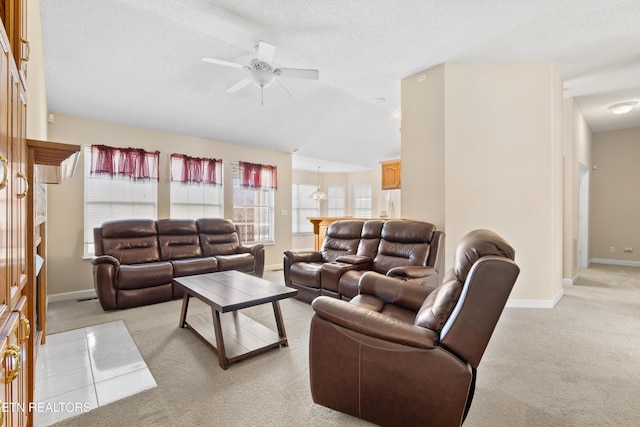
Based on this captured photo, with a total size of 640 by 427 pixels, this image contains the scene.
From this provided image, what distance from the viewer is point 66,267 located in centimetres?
419

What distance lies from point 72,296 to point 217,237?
2067mm

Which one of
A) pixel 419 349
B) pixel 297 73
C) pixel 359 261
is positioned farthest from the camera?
pixel 359 261

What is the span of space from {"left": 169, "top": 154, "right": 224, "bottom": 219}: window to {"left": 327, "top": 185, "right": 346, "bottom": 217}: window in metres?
4.90

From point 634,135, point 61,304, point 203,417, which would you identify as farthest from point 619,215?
point 61,304

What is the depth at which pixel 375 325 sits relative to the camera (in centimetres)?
152

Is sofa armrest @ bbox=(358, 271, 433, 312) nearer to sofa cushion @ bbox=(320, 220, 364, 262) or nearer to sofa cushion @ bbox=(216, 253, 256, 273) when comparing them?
sofa cushion @ bbox=(320, 220, 364, 262)

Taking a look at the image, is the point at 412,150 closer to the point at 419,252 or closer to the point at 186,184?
the point at 419,252

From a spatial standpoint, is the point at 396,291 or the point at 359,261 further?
the point at 359,261

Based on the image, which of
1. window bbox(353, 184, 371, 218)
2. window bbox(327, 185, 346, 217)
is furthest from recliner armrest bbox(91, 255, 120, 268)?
window bbox(353, 184, 371, 218)

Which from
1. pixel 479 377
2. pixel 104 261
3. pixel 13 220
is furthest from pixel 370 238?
pixel 13 220

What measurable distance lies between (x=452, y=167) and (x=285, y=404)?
3.19 meters

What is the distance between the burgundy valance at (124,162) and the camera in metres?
4.45

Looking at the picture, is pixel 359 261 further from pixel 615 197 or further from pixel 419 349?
pixel 615 197

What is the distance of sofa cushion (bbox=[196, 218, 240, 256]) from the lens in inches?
193
